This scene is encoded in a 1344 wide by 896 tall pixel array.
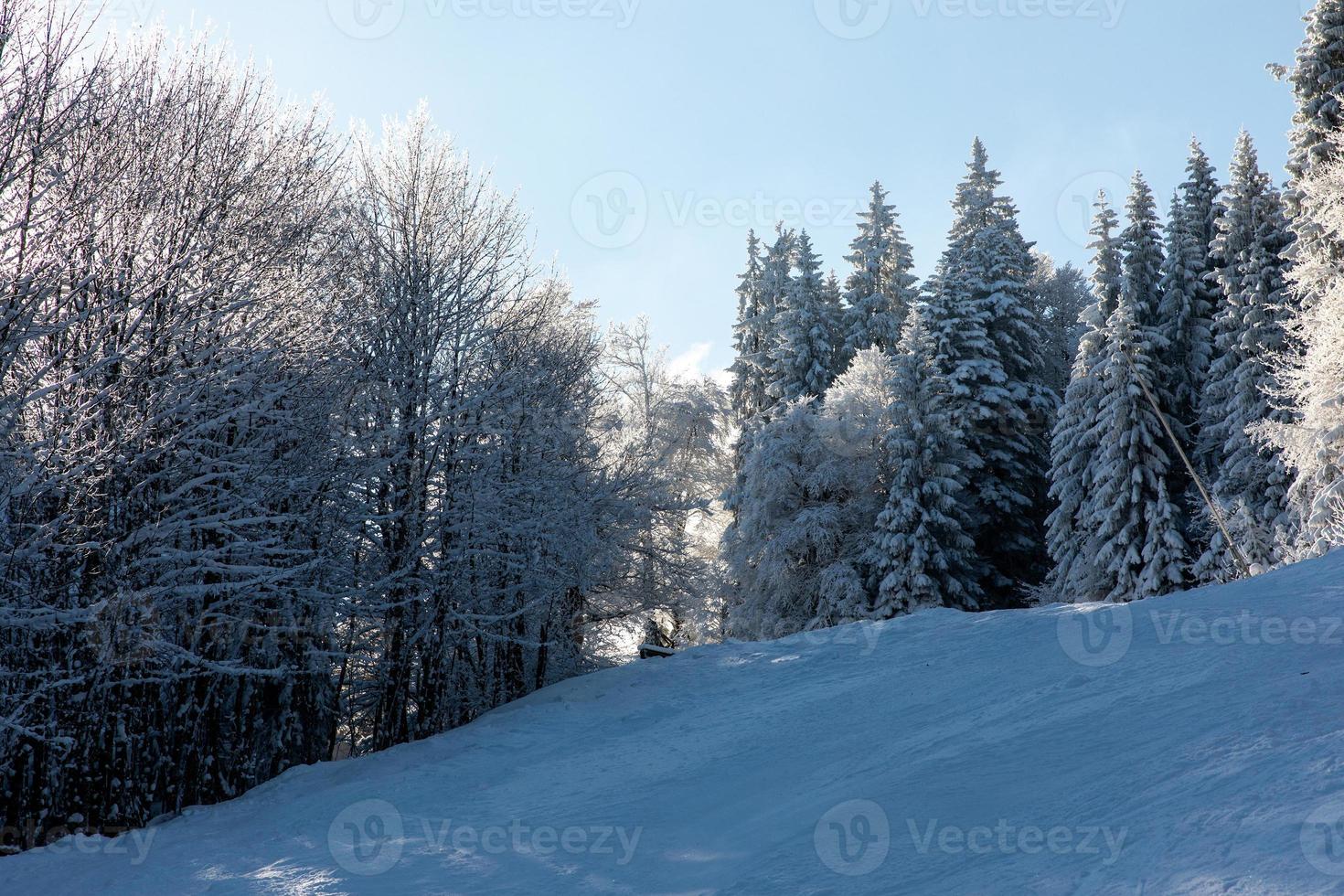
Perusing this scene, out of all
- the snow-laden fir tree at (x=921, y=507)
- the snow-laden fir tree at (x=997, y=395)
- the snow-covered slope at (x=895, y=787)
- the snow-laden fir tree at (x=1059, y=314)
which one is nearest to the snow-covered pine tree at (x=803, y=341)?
the snow-laden fir tree at (x=997, y=395)

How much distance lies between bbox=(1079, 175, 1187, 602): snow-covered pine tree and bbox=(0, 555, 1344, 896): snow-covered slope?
553 inches

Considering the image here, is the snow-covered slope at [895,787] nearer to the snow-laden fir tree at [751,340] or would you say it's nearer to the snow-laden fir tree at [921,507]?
the snow-laden fir tree at [921,507]

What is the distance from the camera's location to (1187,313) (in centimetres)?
2602

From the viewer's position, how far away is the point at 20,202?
680 cm

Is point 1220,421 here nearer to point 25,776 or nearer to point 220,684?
point 220,684

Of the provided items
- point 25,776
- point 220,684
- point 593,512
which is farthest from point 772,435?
point 25,776

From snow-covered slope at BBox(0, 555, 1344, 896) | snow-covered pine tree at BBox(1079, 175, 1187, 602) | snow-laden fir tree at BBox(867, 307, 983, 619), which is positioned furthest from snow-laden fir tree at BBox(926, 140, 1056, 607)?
snow-covered slope at BBox(0, 555, 1344, 896)

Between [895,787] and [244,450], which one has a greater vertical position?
[244,450]

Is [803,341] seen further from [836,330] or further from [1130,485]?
[1130,485]

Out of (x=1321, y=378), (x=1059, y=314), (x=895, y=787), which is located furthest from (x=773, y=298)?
(x=895, y=787)

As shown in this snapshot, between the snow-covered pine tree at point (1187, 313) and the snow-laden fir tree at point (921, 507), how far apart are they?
647cm

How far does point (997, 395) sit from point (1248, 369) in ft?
21.2

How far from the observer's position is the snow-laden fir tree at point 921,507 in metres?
23.5

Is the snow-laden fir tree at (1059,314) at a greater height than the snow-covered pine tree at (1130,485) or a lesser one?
greater
